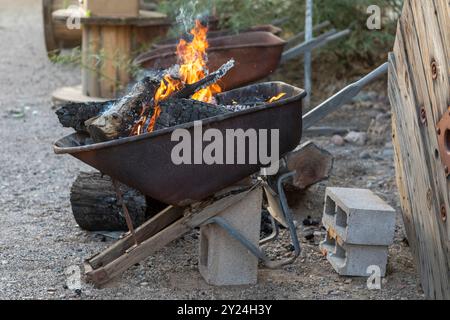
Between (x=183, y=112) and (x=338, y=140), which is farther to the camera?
(x=338, y=140)

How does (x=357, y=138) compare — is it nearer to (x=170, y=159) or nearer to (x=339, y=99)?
(x=339, y=99)

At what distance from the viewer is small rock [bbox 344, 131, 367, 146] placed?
21.3 ft

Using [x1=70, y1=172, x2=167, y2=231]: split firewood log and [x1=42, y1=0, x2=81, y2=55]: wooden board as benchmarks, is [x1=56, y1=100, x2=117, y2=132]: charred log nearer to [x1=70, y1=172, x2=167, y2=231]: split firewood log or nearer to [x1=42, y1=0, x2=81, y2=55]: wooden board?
[x1=70, y1=172, x2=167, y2=231]: split firewood log

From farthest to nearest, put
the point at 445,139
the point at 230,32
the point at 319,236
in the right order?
the point at 230,32
the point at 319,236
the point at 445,139

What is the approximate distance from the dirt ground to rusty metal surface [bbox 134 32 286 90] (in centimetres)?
78

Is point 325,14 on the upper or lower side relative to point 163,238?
upper

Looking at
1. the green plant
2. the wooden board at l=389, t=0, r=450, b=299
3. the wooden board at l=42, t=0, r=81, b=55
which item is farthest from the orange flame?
the wooden board at l=42, t=0, r=81, b=55

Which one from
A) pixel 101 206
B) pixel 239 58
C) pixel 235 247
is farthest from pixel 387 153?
pixel 235 247

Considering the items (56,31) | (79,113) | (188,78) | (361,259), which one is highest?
(188,78)

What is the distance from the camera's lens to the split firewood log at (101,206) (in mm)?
4383

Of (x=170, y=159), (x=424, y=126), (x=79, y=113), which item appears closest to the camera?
(x=170, y=159)

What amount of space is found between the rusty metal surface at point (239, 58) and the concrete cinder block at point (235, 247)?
2436 millimetres

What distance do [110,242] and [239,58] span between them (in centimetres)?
227

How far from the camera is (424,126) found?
354cm
